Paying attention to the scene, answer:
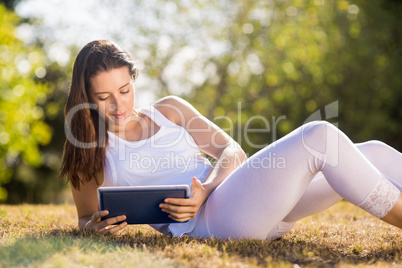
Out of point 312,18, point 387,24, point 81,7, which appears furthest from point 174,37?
point 387,24

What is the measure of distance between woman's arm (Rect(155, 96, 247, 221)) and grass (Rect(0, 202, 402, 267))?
196 millimetres

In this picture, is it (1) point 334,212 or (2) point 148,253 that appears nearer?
(2) point 148,253

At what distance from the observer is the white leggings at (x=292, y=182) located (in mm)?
2145

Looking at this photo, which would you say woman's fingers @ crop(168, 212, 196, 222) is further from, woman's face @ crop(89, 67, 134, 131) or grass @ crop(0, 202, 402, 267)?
woman's face @ crop(89, 67, 134, 131)

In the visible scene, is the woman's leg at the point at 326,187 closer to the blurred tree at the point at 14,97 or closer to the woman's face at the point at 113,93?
the woman's face at the point at 113,93

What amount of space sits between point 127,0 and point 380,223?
419 inches

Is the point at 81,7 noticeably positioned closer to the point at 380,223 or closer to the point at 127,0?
the point at 127,0

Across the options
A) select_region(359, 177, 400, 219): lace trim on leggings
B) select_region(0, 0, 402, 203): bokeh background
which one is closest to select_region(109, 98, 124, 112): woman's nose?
select_region(359, 177, 400, 219): lace trim on leggings

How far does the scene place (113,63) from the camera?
9.08 ft

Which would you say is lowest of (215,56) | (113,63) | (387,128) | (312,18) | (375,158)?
(387,128)

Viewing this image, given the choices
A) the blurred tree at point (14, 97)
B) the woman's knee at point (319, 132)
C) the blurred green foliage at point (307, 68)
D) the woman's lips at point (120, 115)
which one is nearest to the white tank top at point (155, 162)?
the woman's lips at point (120, 115)

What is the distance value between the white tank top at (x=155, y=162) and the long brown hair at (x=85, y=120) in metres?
0.09

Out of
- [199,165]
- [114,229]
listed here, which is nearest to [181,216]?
[114,229]

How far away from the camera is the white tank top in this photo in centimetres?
272
